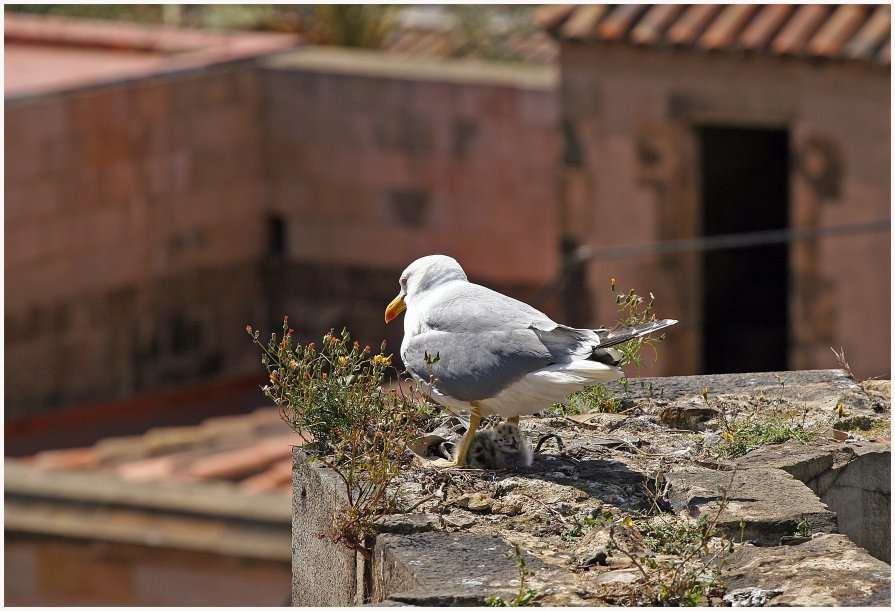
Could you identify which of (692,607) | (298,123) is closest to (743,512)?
(692,607)

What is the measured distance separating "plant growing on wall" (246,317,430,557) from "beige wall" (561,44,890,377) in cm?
852

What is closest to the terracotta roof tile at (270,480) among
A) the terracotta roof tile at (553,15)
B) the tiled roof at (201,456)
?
the tiled roof at (201,456)

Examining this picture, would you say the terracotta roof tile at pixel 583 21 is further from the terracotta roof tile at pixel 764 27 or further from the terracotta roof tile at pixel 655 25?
the terracotta roof tile at pixel 764 27

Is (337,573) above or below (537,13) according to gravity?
below

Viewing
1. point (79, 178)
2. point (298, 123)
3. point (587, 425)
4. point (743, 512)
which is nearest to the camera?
point (743, 512)

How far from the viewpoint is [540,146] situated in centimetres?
1603

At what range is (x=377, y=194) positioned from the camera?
16609 mm

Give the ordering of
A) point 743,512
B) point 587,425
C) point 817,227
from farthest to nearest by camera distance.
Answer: point 817,227
point 587,425
point 743,512

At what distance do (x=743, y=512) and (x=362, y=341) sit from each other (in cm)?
1212

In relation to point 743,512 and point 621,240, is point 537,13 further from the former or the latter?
point 743,512

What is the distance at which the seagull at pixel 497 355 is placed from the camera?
488cm

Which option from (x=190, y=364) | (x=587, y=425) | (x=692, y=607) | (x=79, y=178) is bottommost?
(x=692, y=607)

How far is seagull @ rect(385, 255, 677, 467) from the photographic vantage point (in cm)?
488

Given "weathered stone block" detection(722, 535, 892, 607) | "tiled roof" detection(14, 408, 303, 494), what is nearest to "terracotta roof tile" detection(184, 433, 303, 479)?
"tiled roof" detection(14, 408, 303, 494)
